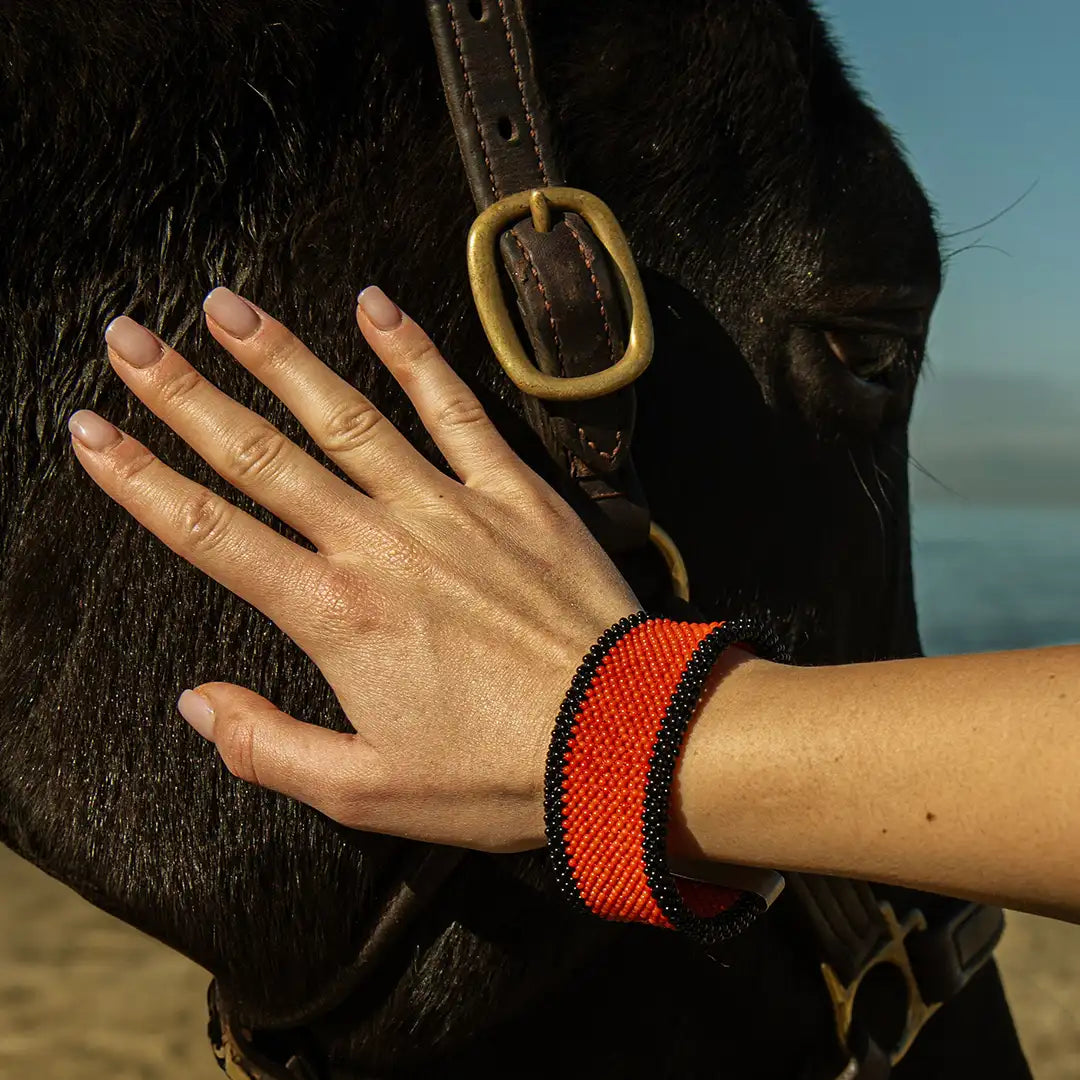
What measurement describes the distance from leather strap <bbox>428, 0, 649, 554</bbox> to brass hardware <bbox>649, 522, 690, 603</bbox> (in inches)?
2.2

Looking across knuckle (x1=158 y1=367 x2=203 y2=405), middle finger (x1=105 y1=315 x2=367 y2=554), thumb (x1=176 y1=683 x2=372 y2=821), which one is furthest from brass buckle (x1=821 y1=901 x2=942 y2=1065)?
knuckle (x1=158 y1=367 x2=203 y2=405)

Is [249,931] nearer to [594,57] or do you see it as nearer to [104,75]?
[104,75]

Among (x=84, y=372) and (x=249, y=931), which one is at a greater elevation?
(x=84, y=372)

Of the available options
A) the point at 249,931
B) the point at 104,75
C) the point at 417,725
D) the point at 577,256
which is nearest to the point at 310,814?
the point at 249,931

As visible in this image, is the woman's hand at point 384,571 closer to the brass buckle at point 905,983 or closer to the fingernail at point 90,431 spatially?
the fingernail at point 90,431

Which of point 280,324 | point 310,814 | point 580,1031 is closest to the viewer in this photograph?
point 280,324

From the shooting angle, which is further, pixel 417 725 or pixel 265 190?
pixel 265 190

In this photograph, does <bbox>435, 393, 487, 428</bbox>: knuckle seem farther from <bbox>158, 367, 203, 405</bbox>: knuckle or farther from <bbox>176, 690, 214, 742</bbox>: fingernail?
<bbox>176, 690, 214, 742</bbox>: fingernail

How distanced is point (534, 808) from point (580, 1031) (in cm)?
51

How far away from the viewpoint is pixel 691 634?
34.7 inches

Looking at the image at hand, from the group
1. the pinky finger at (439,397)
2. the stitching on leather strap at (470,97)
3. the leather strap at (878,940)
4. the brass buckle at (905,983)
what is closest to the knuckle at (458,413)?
the pinky finger at (439,397)

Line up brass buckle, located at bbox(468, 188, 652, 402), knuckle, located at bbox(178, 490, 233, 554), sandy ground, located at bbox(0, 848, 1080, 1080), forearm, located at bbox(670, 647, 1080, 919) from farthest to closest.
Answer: sandy ground, located at bbox(0, 848, 1080, 1080) < brass buckle, located at bbox(468, 188, 652, 402) < knuckle, located at bbox(178, 490, 233, 554) < forearm, located at bbox(670, 647, 1080, 919)

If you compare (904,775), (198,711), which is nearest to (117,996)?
(198,711)

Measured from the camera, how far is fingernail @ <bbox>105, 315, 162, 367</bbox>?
0.98 m
